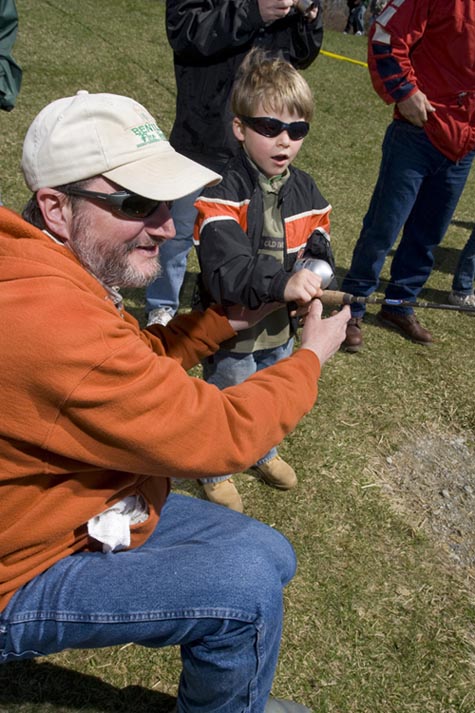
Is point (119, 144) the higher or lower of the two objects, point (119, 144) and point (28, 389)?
the higher

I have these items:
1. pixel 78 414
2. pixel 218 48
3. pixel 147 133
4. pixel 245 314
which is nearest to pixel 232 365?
pixel 245 314

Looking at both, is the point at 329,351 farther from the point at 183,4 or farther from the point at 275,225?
the point at 183,4

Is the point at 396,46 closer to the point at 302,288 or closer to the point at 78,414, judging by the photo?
the point at 302,288

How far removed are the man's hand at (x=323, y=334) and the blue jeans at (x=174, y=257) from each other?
1.86 m

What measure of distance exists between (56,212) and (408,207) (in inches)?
120

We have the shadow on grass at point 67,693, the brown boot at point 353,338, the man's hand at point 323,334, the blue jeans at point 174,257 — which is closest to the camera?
the man's hand at point 323,334

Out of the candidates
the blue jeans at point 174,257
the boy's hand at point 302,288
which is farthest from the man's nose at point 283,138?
the blue jeans at point 174,257

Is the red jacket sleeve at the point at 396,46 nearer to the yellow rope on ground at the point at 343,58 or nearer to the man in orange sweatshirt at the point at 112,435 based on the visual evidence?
the man in orange sweatshirt at the point at 112,435

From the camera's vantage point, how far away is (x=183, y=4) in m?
3.43

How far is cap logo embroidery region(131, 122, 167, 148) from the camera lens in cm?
190

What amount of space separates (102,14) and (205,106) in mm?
11304

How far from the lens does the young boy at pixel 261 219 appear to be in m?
2.60

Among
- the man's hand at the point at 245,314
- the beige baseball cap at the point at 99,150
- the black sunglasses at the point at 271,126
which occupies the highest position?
the beige baseball cap at the point at 99,150

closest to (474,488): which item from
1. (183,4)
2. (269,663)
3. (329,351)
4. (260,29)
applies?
(329,351)
